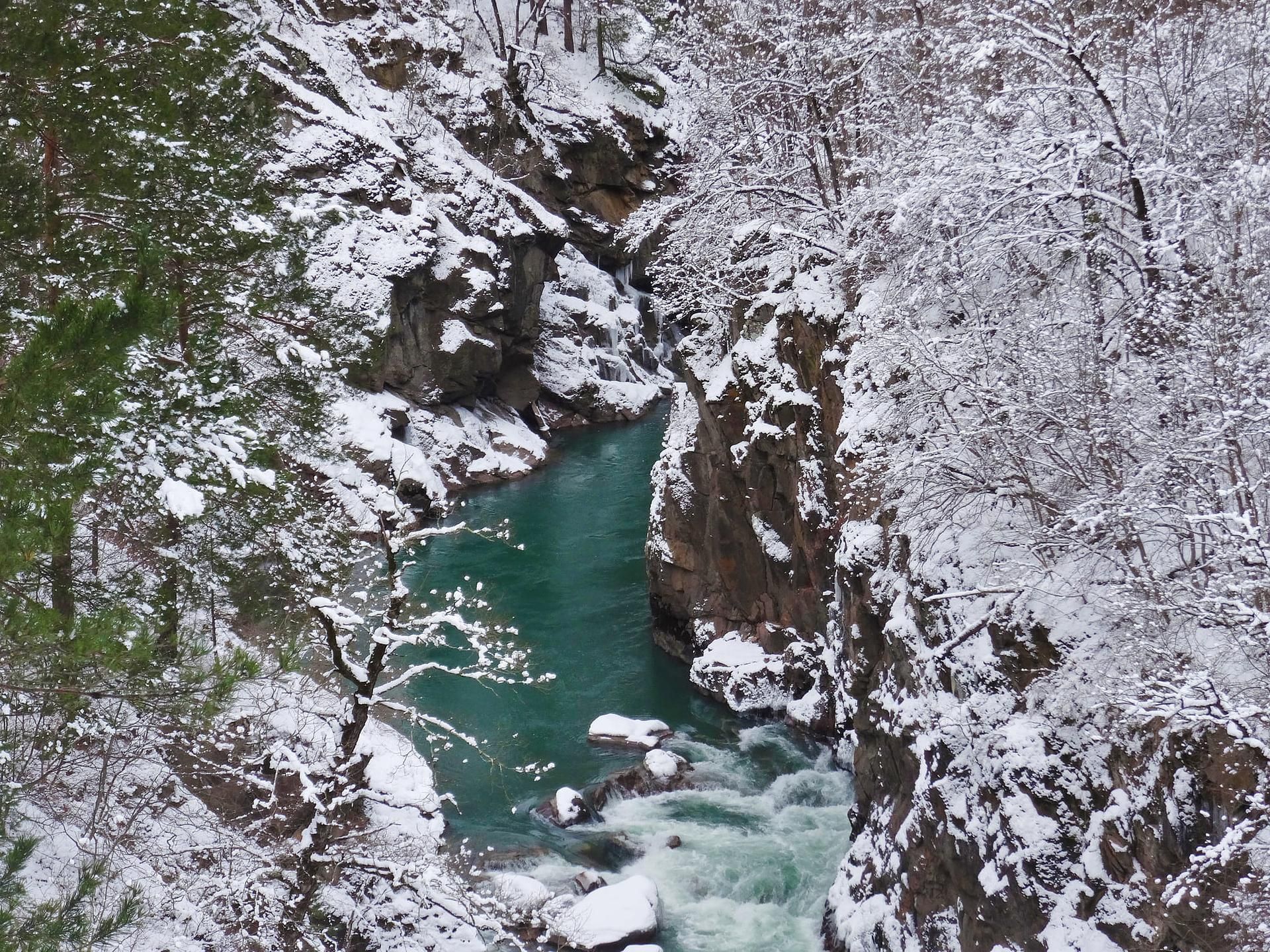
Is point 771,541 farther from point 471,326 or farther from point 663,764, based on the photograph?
point 471,326

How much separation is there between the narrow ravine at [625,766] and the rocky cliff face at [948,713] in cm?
82

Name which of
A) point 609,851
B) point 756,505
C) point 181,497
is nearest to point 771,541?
point 756,505

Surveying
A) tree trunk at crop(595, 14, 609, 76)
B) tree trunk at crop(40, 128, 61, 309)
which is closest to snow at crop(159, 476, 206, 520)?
tree trunk at crop(40, 128, 61, 309)

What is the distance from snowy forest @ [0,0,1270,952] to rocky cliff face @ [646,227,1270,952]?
0.04 m

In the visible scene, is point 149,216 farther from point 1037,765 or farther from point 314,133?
point 314,133

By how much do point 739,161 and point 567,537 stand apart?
11321 mm

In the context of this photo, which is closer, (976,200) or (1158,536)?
(1158,536)

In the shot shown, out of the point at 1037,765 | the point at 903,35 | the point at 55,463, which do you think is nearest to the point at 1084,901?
the point at 1037,765

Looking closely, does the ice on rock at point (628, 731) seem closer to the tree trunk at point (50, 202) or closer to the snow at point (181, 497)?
the snow at point (181, 497)

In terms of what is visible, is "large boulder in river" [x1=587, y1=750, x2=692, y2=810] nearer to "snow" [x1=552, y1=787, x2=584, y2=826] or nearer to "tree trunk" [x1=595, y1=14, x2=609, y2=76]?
"snow" [x1=552, y1=787, x2=584, y2=826]

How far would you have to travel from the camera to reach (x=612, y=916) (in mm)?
9781

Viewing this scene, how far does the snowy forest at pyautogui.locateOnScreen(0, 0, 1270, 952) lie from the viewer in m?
5.15

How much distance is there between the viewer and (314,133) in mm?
27953

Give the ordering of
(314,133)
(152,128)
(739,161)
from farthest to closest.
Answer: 1. (314,133)
2. (739,161)
3. (152,128)
